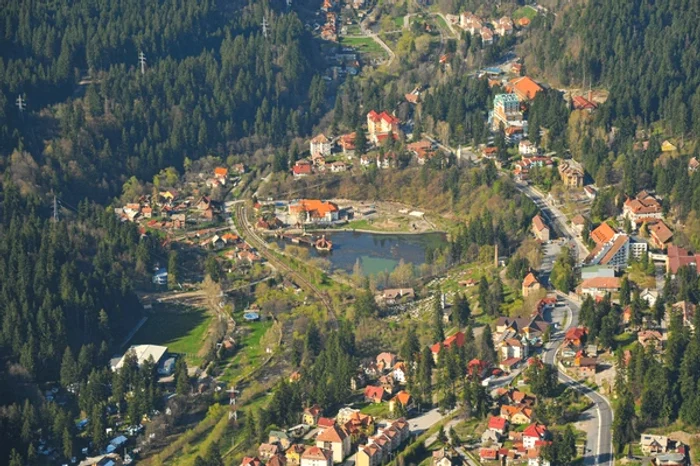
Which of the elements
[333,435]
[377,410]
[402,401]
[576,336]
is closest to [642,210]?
[576,336]

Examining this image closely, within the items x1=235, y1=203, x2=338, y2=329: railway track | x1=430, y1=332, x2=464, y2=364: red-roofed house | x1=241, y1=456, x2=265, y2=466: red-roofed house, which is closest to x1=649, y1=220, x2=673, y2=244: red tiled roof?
x1=430, y1=332, x2=464, y2=364: red-roofed house

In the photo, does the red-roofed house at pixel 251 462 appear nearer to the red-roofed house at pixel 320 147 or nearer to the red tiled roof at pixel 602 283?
the red tiled roof at pixel 602 283

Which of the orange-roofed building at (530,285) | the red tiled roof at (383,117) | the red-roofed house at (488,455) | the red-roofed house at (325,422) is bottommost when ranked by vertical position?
the red-roofed house at (325,422)

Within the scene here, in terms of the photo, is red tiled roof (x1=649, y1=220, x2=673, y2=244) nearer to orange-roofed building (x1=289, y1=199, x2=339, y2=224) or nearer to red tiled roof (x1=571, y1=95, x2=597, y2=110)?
red tiled roof (x1=571, y1=95, x2=597, y2=110)

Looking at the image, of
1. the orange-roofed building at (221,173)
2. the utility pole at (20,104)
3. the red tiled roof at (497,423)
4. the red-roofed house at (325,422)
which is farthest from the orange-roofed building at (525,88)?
the red-roofed house at (325,422)

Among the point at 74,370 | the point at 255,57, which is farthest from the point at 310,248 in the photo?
the point at 255,57

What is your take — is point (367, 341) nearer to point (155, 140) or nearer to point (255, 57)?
point (155, 140)
